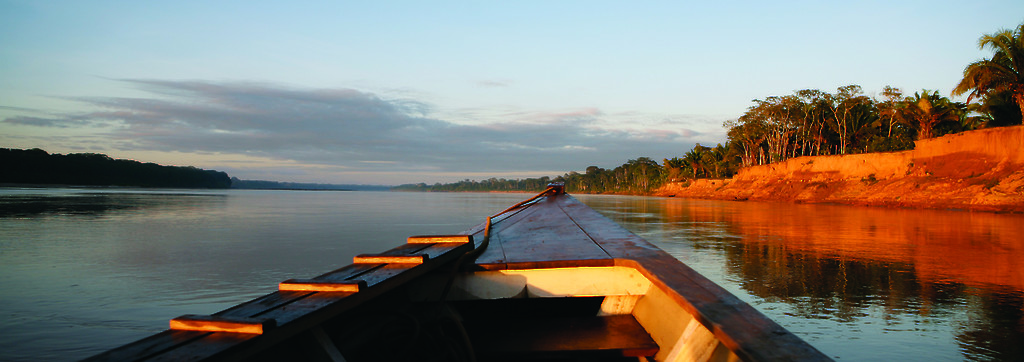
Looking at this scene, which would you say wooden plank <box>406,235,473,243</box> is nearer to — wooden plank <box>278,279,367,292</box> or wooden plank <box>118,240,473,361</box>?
wooden plank <box>118,240,473,361</box>

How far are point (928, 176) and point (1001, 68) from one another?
4.91 metres

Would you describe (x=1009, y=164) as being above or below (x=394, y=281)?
above

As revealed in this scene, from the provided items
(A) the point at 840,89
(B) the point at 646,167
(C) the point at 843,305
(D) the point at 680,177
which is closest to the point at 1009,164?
(A) the point at 840,89

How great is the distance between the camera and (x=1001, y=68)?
20.5 m

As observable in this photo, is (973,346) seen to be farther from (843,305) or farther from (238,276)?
(238,276)

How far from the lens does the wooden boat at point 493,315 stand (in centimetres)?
146

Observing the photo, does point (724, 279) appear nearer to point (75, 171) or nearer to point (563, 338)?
point (563, 338)

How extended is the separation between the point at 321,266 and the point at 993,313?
263 inches

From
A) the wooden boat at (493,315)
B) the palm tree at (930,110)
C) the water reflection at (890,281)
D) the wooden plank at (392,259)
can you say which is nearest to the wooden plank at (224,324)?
the wooden boat at (493,315)

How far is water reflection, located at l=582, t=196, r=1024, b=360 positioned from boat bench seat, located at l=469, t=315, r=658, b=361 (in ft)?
5.02

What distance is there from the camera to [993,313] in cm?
400

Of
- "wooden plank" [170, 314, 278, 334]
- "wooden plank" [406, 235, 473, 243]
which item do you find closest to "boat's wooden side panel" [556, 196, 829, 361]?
"wooden plank" [406, 235, 473, 243]

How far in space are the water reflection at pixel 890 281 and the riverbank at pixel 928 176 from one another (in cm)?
1077

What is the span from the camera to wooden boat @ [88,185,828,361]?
1.46 meters
